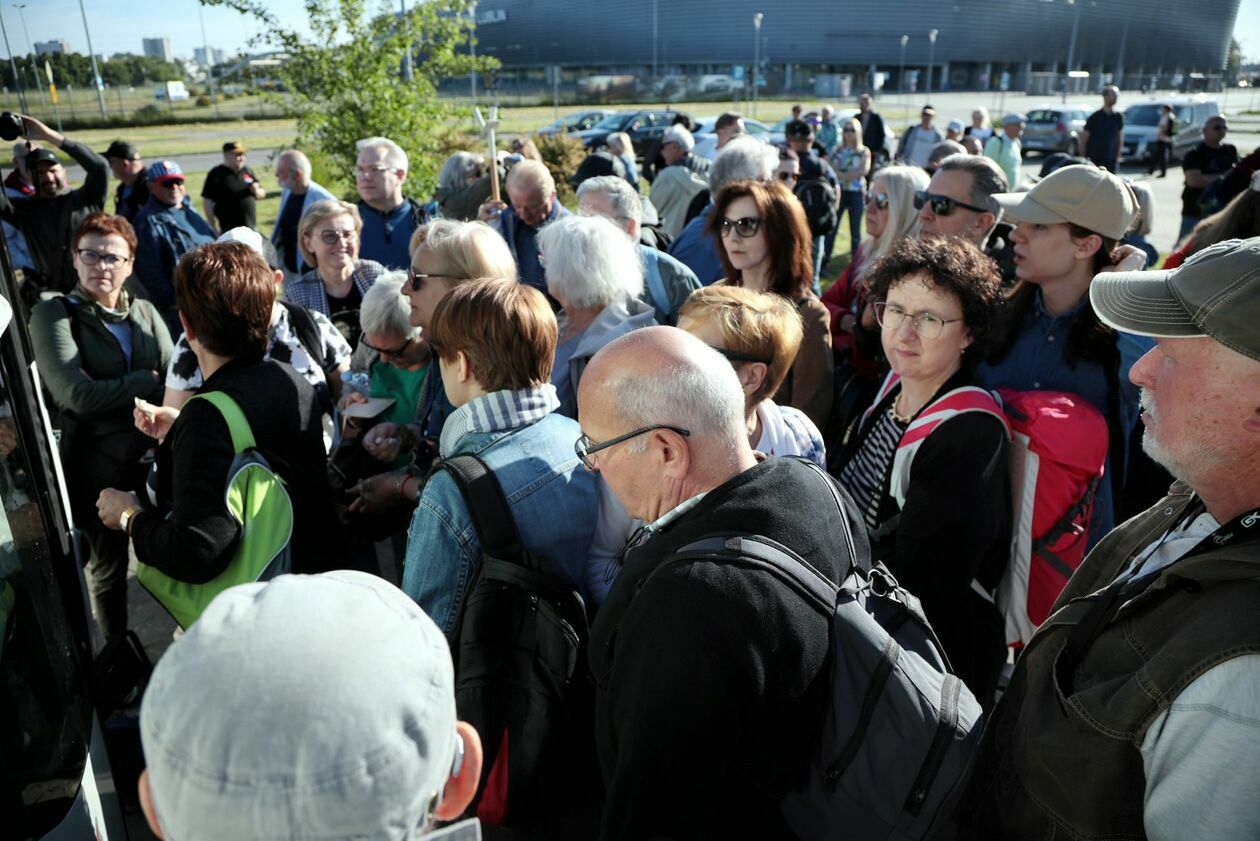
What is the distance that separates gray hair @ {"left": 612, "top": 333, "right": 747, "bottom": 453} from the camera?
1.76 metres

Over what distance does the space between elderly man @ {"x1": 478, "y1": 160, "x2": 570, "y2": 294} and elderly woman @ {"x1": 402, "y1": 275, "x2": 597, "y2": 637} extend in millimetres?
3019

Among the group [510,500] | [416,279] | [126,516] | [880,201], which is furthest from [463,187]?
[510,500]

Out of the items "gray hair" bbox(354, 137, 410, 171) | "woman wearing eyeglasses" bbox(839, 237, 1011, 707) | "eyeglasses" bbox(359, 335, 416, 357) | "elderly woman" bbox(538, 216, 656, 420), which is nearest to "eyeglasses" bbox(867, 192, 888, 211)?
"elderly woman" bbox(538, 216, 656, 420)

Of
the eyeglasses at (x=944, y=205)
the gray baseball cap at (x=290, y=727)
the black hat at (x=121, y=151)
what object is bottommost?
the gray baseball cap at (x=290, y=727)

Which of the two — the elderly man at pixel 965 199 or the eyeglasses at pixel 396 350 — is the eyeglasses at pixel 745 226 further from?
the eyeglasses at pixel 396 350

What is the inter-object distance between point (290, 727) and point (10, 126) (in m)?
3.23

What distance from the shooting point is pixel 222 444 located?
2340 millimetres

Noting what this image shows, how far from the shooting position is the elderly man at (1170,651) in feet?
4.07

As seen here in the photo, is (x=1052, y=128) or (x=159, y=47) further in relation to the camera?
(x=1052, y=128)

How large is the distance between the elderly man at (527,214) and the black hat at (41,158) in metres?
2.86

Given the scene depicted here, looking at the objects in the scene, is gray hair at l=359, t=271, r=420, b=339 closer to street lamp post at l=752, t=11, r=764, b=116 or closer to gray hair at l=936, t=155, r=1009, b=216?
gray hair at l=936, t=155, r=1009, b=216

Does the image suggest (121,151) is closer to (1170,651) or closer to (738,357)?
(738,357)

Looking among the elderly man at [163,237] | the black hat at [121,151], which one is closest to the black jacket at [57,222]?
the elderly man at [163,237]

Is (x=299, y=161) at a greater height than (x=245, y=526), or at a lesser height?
greater
